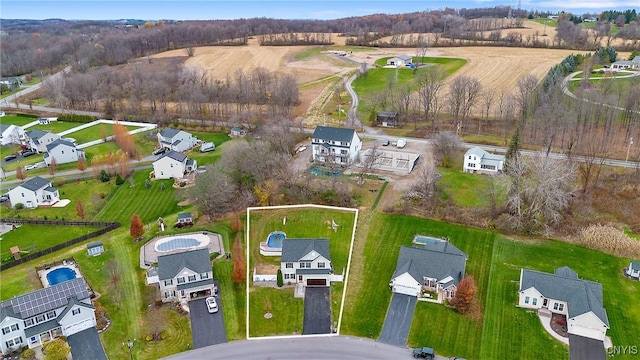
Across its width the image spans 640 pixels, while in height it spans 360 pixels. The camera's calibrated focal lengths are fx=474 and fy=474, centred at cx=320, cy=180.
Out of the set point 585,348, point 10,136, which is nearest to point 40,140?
point 10,136

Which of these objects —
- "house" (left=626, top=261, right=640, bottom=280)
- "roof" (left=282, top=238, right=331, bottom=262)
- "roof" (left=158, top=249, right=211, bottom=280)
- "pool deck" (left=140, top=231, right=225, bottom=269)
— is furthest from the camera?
"pool deck" (left=140, top=231, right=225, bottom=269)

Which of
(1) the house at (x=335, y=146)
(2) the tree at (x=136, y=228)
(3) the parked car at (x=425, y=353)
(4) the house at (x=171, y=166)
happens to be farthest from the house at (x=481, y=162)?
(2) the tree at (x=136, y=228)

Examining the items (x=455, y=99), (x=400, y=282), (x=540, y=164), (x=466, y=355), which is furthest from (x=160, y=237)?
(x=455, y=99)

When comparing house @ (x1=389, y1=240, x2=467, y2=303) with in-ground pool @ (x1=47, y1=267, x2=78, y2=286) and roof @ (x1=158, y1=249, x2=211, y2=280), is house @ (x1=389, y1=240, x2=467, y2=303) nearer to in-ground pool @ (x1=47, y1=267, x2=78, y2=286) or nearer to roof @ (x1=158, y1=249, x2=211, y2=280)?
roof @ (x1=158, y1=249, x2=211, y2=280)

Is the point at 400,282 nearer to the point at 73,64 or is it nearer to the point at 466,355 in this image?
the point at 466,355

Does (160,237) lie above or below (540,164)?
below

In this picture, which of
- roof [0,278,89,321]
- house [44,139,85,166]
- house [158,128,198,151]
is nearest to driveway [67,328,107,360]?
roof [0,278,89,321]

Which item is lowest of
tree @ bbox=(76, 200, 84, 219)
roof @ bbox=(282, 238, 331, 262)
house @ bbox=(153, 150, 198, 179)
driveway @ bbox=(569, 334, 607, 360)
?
driveway @ bbox=(569, 334, 607, 360)
